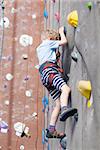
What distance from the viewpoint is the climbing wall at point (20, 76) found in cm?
322

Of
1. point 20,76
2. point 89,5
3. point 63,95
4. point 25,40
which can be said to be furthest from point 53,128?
point 25,40

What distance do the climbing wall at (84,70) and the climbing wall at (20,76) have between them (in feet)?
3.79

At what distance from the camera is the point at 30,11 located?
11.0 ft

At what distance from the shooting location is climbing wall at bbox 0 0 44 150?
322cm

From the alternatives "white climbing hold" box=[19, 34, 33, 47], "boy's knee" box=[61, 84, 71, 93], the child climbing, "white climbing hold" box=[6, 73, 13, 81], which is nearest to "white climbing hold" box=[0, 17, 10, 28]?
"white climbing hold" box=[19, 34, 33, 47]

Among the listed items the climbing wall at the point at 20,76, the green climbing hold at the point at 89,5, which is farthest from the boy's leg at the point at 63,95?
the climbing wall at the point at 20,76

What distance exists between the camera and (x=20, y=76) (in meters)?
3.29

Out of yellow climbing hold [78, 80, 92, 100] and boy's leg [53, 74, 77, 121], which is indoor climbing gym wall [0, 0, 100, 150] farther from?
yellow climbing hold [78, 80, 92, 100]

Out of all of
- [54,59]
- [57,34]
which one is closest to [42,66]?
[54,59]

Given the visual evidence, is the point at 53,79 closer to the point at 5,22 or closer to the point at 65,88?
the point at 65,88

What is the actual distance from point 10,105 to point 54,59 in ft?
4.25

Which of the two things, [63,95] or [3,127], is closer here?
[63,95]

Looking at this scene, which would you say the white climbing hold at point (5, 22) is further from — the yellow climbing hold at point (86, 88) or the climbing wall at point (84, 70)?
the yellow climbing hold at point (86, 88)

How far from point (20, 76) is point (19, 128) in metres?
0.46
